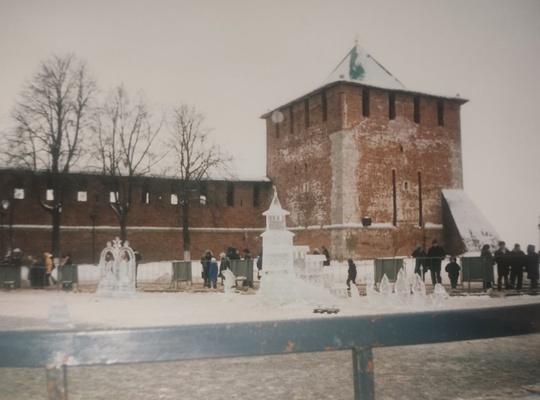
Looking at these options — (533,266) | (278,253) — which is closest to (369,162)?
(533,266)

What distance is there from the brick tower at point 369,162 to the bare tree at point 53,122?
37.5 feet

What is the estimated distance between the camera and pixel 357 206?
2480cm

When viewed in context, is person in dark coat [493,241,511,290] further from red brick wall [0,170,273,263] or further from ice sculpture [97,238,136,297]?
red brick wall [0,170,273,263]

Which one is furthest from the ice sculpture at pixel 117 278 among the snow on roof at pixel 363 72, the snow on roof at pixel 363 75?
the snow on roof at pixel 363 72

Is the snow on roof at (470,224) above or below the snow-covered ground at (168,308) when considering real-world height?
above

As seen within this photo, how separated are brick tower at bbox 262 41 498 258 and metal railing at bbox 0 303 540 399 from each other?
2244 cm

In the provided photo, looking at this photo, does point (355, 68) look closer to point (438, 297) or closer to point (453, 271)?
point (453, 271)

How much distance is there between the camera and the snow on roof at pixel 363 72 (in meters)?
26.5

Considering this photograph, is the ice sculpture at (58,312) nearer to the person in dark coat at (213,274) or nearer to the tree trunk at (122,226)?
the person in dark coat at (213,274)

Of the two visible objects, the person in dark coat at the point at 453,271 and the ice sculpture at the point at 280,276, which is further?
the person in dark coat at the point at 453,271

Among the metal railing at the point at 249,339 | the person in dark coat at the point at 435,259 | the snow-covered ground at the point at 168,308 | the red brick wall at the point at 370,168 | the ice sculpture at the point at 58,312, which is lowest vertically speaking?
the snow-covered ground at the point at 168,308

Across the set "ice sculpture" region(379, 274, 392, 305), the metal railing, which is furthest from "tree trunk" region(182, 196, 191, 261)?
the metal railing

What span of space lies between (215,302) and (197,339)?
33.2 ft

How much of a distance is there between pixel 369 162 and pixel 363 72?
17.2 ft
